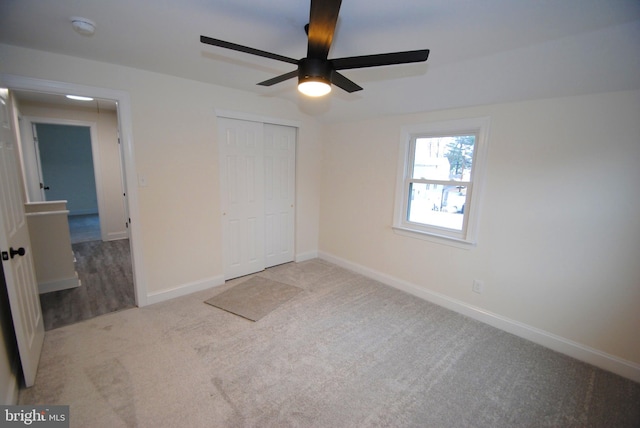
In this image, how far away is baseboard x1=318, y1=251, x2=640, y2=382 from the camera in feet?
6.89

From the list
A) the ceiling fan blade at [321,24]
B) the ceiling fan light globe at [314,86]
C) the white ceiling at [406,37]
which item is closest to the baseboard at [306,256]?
the white ceiling at [406,37]

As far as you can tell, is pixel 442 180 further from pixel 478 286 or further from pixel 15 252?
pixel 15 252

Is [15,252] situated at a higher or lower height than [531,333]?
higher

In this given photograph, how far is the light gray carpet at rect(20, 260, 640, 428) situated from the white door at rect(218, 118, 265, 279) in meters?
0.93

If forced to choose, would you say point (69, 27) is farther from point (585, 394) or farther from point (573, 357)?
point (573, 357)

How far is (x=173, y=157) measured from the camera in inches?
113

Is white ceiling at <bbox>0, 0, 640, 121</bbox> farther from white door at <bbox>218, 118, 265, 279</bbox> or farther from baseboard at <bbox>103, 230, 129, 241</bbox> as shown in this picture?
baseboard at <bbox>103, 230, 129, 241</bbox>

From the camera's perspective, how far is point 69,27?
1.82 m

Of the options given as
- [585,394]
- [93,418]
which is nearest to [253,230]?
[93,418]

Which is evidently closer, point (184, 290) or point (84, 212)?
point (184, 290)

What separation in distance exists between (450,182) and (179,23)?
9.09ft

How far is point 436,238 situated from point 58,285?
446cm

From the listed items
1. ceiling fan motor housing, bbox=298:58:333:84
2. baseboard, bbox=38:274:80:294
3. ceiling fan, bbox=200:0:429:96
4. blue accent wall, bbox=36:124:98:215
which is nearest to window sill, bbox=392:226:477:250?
ceiling fan, bbox=200:0:429:96

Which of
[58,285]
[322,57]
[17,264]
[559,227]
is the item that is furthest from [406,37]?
[58,285]
